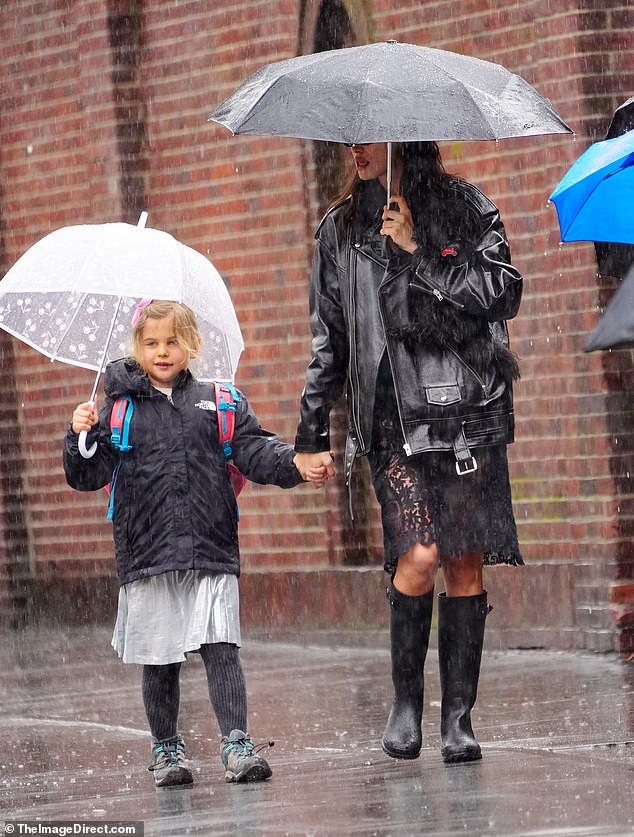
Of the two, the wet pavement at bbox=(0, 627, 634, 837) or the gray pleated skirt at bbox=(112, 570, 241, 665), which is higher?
the gray pleated skirt at bbox=(112, 570, 241, 665)

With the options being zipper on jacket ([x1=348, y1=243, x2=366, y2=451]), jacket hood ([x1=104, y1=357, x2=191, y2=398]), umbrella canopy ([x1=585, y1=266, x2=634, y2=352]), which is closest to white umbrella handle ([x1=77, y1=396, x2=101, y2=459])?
jacket hood ([x1=104, y1=357, x2=191, y2=398])

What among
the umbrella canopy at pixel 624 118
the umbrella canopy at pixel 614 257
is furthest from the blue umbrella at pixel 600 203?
the umbrella canopy at pixel 614 257

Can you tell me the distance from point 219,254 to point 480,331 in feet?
17.2

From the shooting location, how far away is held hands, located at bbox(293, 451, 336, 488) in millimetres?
6188

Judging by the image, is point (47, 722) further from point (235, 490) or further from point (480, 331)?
point (480, 331)

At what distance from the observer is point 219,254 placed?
36.8 feet

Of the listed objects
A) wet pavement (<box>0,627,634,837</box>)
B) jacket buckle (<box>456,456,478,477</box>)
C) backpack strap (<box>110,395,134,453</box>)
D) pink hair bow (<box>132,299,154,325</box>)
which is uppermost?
pink hair bow (<box>132,299,154,325</box>)

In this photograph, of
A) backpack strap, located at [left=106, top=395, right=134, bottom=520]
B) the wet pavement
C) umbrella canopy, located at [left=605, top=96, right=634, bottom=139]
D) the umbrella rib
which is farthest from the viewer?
the umbrella rib

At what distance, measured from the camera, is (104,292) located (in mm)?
6234

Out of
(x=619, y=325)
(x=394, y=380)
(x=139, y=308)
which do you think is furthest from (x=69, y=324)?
(x=619, y=325)

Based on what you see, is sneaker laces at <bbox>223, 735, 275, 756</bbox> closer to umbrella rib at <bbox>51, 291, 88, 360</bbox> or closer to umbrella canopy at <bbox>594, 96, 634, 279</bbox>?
umbrella rib at <bbox>51, 291, 88, 360</bbox>

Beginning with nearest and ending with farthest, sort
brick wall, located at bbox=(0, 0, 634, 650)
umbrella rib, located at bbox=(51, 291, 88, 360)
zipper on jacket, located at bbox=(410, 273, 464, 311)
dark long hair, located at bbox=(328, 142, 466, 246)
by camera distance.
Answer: zipper on jacket, located at bbox=(410, 273, 464, 311), dark long hair, located at bbox=(328, 142, 466, 246), umbrella rib, located at bbox=(51, 291, 88, 360), brick wall, located at bbox=(0, 0, 634, 650)

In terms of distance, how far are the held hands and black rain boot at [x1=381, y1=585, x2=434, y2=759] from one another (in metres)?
0.42

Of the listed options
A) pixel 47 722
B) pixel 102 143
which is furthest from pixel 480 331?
pixel 102 143
